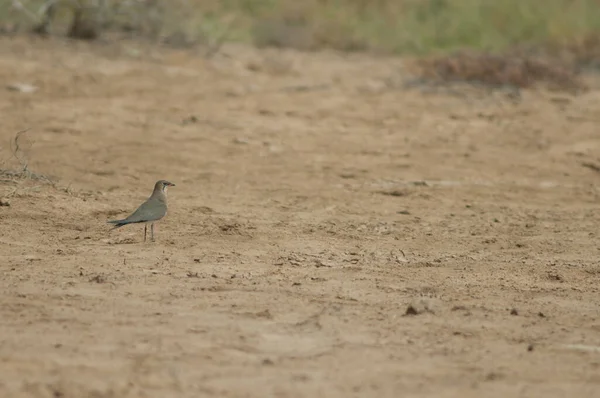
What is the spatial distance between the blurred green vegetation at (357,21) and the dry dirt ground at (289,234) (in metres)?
0.68

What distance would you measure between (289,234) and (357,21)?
7980 mm

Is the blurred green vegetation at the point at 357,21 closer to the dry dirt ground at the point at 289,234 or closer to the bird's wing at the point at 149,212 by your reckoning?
the dry dirt ground at the point at 289,234

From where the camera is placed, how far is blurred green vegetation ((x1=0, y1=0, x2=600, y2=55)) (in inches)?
459

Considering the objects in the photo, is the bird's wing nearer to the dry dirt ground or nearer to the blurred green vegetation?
the dry dirt ground

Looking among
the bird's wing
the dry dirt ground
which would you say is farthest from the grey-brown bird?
the dry dirt ground

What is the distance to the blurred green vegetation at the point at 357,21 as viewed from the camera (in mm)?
11656

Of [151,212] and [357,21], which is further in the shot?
[357,21]

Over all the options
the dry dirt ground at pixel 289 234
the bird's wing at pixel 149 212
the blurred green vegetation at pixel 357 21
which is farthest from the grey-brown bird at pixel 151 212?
the blurred green vegetation at pixel 357 21

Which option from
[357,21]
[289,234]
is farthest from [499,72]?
[289,234]

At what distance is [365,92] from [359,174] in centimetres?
252

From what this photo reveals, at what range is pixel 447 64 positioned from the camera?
1128 cm

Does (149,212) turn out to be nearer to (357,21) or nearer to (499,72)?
(499,72)

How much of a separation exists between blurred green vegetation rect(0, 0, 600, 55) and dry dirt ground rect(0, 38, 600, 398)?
0.68 metres

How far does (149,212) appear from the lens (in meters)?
6.12
